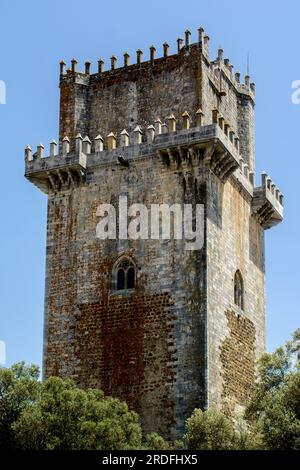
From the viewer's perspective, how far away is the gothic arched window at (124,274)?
33.8m

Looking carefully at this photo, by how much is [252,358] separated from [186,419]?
5.10 meters

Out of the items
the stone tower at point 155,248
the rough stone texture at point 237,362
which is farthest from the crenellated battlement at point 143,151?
the rough stone texture at point 237,362

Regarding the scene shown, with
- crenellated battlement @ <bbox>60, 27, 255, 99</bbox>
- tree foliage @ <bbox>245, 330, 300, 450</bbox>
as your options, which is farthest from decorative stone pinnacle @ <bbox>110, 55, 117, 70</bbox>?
tree foliage @ <bbox>245, 330, 300, 450</bbox>

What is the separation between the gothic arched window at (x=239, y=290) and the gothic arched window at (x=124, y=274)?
344 centimetres

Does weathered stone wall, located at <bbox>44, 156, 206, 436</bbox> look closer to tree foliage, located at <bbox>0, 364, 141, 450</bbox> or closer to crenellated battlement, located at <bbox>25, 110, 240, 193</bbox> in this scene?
Answer: crenellated battlement, located at <bbox>25, 110, 240, 193</bbox>

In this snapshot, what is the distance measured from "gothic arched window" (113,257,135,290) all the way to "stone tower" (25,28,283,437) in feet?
0.14

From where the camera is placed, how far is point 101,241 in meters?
34.5

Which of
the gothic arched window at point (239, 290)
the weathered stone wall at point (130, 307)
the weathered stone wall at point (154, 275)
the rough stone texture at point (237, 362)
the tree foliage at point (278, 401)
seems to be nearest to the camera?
the tree foliage at point (278, 401)

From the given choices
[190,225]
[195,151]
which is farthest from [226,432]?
[195,151]

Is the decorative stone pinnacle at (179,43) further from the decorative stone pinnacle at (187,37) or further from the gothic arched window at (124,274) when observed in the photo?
the gothic arched window at (124,274)

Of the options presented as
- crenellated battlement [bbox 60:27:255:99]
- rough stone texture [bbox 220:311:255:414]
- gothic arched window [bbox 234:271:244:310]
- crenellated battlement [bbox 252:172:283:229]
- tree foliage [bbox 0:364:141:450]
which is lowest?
tree foliage [bbox 0:364:141:450]

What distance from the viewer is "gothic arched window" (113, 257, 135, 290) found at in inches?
1329
